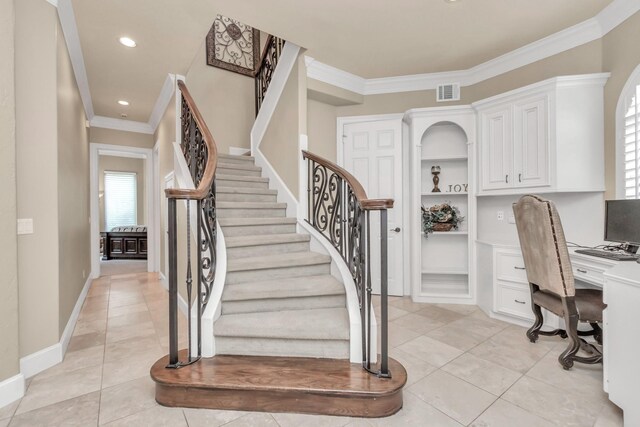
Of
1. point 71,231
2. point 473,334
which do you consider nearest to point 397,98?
point 473,334

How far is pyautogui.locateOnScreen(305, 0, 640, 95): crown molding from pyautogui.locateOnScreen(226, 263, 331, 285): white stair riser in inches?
93.9

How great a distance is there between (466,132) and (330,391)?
131 inches

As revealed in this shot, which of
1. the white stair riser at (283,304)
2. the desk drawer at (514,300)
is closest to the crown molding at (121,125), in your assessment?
the white stair riser at (283,304)

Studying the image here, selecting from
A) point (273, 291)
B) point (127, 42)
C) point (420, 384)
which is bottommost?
point (420, 384)

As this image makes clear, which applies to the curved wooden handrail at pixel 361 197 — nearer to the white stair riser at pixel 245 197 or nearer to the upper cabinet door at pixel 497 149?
the white stair riser at pixel 245 197

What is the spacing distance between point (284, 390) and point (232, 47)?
17.9ft

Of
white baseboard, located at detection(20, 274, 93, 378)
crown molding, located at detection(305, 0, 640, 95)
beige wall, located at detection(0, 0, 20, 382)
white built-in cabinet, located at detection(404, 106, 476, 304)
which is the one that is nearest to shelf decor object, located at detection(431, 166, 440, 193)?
white built-in cabinet, located at detection(404, 106, 476, 304)

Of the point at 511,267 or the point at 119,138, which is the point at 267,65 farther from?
the point at 511,267

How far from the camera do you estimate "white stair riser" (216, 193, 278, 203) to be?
3553 mm

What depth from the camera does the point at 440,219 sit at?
3904 mm

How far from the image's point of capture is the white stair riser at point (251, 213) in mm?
3290

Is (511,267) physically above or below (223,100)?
below

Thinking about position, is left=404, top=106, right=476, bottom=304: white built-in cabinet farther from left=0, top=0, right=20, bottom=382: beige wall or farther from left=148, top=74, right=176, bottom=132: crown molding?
left=0, top=0, right=20, bottom=382: beige wall

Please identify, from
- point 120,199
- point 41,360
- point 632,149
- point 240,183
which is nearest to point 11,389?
point 41,360
